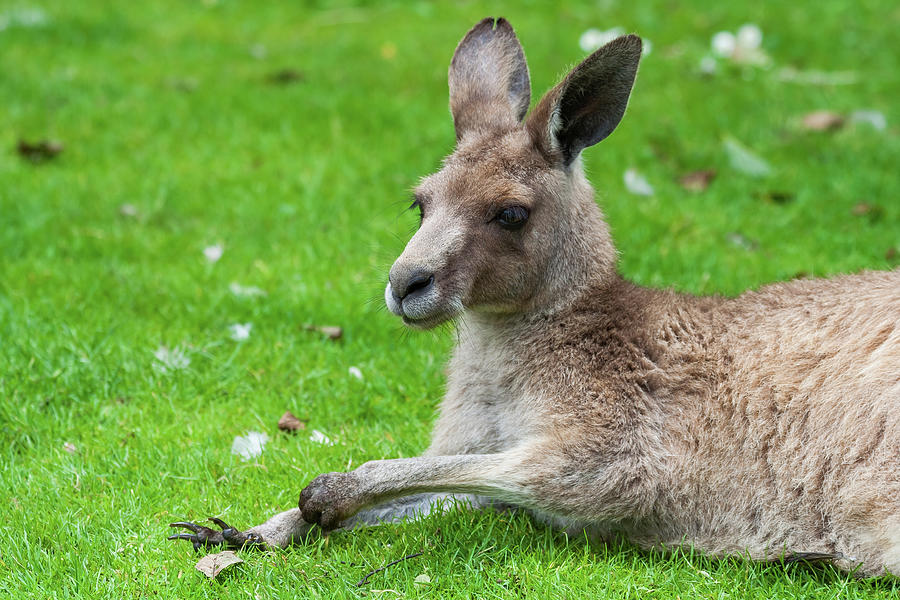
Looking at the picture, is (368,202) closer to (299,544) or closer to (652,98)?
(652,98)

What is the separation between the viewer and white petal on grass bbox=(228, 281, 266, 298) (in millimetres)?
5493

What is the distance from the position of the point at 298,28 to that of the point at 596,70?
703 centimetres

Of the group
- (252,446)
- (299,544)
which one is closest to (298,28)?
(252,446)

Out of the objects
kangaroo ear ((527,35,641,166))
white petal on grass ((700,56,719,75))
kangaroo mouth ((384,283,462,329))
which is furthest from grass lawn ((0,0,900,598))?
kangaroo ear ((527,35,641,166))

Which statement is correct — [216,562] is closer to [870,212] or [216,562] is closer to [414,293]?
[414,293]

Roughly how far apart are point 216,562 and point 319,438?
1.02 m

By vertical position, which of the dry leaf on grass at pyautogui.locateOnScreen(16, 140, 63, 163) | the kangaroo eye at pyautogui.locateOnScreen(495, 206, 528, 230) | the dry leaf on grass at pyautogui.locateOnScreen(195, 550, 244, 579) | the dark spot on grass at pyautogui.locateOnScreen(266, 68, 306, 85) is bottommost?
the dry leaf on grass at pyautogui.locateOnScreen(195, 550, 244, 579)

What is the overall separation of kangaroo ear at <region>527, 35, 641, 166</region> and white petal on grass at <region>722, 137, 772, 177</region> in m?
3.38

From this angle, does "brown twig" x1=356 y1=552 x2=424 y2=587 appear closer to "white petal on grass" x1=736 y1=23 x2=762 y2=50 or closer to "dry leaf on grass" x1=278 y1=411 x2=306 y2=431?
"dry leaf on grass" x1=278 y1=411 x2=306 y2=431

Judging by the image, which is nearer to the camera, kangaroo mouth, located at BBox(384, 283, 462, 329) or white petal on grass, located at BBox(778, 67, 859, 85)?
kangaroo mouth, located at BBox(384, 283, 462, 329)

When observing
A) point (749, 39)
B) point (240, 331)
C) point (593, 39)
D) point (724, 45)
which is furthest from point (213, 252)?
point (749, 39)

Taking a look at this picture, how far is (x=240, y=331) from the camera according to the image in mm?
5195

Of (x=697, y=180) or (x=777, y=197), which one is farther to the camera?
(x=697, y=180)

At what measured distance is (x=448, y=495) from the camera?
156 inches
